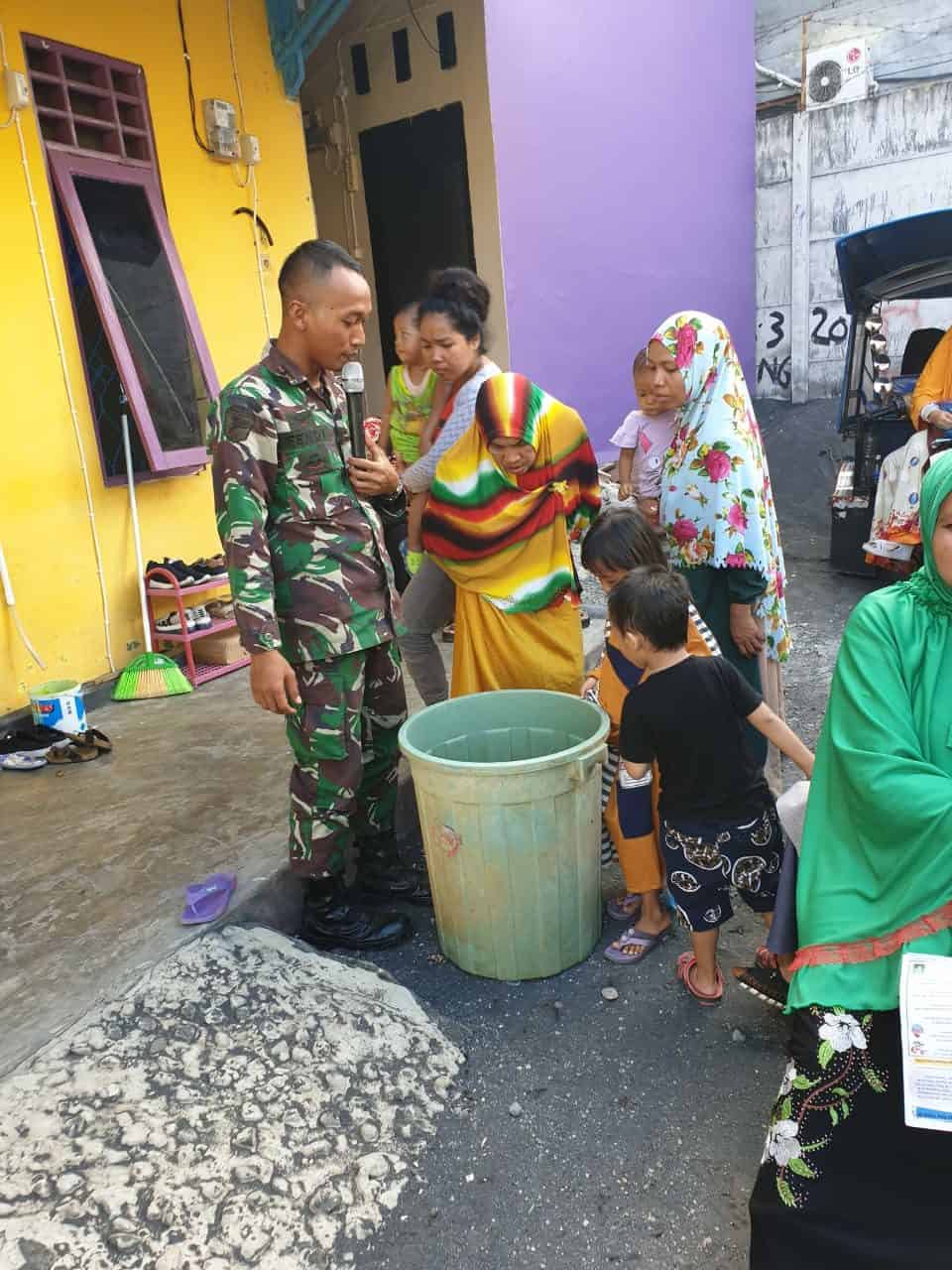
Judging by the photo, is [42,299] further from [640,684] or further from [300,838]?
[640,684]

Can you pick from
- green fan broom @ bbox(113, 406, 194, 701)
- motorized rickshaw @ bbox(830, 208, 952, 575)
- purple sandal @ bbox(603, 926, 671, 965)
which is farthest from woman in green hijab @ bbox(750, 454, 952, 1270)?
motorized rickshaw @ bbox(830, 208, 952, 575)

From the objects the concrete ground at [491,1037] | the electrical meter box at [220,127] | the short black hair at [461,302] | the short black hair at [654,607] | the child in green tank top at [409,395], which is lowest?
the concrete ground at [491,1037]

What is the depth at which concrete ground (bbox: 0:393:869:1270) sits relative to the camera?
1897mm

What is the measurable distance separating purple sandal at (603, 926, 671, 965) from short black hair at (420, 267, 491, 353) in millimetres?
2078

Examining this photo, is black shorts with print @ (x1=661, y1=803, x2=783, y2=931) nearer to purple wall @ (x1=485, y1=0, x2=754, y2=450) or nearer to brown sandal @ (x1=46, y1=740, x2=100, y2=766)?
brown sandal @ (x1=46, y1=740, x2=100, y2=766)

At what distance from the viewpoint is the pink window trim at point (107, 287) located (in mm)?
4352

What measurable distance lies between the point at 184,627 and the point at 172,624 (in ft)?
0.53

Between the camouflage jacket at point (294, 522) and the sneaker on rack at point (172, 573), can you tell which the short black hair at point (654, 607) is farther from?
the sneaker on rack at point (172, 573)

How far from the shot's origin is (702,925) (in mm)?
2408

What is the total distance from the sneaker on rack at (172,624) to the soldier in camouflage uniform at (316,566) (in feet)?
7.13

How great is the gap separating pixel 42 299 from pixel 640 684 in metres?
3.54

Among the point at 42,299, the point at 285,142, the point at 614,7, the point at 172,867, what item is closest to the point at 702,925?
the point at 172,867

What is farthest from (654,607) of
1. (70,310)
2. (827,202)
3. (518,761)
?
(827,202)


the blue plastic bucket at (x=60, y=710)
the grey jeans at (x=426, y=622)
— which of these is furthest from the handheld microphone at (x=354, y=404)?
the blue plastic bucket at (x=60, y=710)
